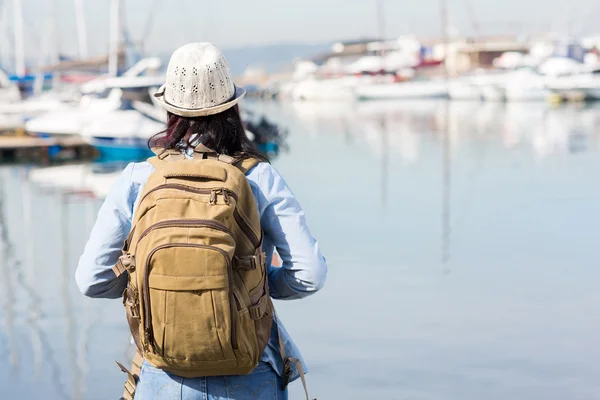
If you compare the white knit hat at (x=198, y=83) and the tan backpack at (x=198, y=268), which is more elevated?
the white knit hat at (x=198, y=83)

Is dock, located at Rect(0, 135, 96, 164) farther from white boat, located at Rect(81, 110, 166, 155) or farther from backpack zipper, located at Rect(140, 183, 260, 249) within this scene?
backpack zipper, located at Rect(140, 183, 260, 249)

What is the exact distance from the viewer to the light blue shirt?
7.57 feet

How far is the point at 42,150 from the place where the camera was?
83.7ft

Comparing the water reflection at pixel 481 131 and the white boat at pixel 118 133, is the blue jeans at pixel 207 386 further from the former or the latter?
the white boat at pixel 118 133

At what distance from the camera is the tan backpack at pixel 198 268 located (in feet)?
7.07

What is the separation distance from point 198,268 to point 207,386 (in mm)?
329

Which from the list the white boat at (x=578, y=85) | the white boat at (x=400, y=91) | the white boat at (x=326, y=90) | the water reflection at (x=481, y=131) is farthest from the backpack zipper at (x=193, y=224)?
the white boat at (x=326, y=90)

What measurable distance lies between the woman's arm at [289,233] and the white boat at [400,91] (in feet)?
265

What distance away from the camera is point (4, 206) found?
52.9 feet

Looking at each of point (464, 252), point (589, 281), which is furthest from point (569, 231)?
point (589, 281)

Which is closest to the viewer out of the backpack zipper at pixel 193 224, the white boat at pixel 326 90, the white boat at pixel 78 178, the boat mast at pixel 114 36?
the backpack zipper at pixel 193 224

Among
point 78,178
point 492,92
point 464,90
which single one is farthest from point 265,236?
point 464,90

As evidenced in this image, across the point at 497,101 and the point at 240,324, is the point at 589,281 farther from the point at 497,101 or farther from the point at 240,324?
the point at 497,101

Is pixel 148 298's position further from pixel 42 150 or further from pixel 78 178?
pixel 42 150
